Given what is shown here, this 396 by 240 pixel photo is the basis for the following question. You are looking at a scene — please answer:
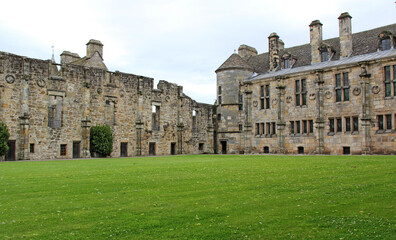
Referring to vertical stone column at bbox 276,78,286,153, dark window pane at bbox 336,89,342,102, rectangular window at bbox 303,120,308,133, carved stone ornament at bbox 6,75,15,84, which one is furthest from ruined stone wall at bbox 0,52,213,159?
dark window pane at bbox 336,89,342,102

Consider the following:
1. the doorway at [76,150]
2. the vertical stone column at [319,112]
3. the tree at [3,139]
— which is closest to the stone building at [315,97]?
the vertical stone column at [319,112]

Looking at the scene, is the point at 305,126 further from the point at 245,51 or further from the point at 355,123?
the point at 245,51

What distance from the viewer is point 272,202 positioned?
8.27 meters

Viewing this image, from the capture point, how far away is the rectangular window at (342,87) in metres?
33.2

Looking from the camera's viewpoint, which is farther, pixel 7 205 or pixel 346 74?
pixel 346 74

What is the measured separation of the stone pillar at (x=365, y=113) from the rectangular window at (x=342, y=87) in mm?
1621

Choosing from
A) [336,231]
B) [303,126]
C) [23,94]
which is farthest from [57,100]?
[336,231]

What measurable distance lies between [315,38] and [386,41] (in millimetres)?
7030

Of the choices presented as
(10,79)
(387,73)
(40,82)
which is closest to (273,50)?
(387,73)

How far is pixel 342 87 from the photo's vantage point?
109ft

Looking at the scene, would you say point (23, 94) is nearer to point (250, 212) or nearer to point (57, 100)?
point (57, 100)

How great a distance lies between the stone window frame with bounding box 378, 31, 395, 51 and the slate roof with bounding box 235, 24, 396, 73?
527mm

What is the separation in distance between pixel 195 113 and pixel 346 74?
17.3 meters

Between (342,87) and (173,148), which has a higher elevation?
(342,87)
